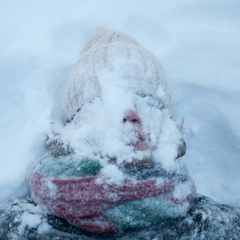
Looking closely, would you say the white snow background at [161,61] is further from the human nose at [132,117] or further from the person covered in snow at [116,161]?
the human nose at [132,117]

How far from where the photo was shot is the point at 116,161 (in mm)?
854

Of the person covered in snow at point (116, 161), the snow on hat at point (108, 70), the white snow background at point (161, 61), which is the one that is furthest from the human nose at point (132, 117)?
the white snow background at point (161, 61)

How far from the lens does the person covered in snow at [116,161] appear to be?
832 millimetres

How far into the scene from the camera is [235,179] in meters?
1.37

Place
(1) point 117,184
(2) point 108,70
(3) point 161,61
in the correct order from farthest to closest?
(3) point 161,61 < (2) point 108,70 < (1) point 117,184

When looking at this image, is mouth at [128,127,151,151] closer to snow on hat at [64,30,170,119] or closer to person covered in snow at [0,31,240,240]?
person covered in snow at [0,31,240,240]

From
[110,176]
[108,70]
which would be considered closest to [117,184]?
[110,176]

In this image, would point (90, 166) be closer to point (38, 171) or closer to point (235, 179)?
point (38, 171)

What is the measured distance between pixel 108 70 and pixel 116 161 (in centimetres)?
32

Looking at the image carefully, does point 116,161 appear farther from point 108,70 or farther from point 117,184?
point 108,70

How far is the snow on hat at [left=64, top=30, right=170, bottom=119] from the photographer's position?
1.05m

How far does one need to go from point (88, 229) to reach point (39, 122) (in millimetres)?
471

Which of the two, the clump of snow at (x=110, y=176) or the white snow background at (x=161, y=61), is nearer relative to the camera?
the clump of snow at (x=110, y=176)

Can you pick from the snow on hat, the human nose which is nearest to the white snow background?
the snow on hat
